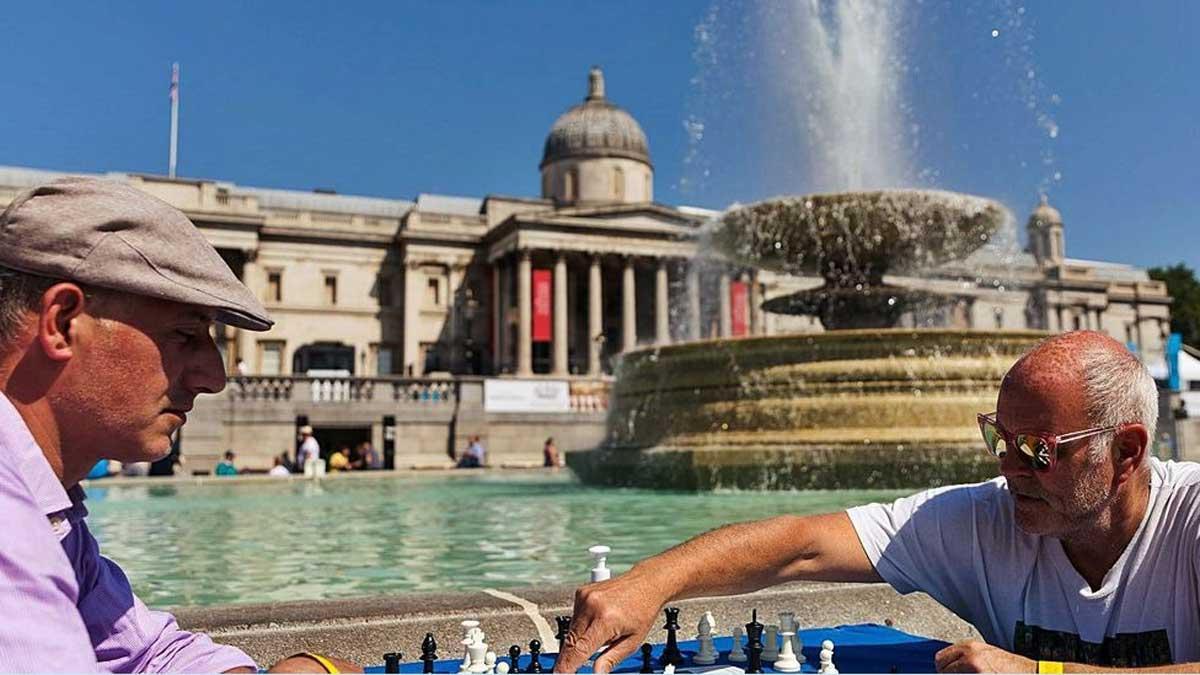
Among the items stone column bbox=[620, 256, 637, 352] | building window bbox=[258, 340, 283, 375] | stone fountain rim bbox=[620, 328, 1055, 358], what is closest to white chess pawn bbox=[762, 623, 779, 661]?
stone fountain rim bbox=[620, 328, 1055, 358]

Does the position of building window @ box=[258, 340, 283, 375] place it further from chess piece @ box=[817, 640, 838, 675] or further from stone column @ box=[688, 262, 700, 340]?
chess piece @ box=[817, 640, 838, 675]

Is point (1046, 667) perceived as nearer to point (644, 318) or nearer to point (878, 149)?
point (878, 149)

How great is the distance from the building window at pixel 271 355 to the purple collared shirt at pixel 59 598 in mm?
49453

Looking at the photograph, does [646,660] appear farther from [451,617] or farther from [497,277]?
[497,277]

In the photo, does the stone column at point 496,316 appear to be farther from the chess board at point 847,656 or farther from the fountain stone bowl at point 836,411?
the chess board at point 847,656

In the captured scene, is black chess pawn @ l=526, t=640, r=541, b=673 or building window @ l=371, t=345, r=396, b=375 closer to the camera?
black chess pawn @ l=526, t=640, r=541, b=673

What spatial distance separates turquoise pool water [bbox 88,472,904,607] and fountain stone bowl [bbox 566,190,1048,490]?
0.30 meters

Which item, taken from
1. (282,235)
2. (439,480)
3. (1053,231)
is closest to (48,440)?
(439,480)

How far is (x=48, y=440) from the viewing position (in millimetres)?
1480

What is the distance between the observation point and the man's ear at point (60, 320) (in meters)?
1.45

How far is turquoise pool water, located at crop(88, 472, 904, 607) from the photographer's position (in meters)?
5.23

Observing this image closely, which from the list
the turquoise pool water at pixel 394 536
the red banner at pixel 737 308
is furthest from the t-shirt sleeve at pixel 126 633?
the red banner at pixel 737 308

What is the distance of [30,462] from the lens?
142 cm

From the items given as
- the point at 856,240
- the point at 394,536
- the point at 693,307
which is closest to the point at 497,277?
the point at 693,307
